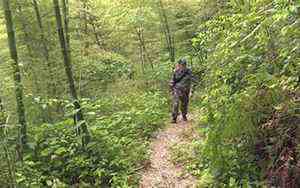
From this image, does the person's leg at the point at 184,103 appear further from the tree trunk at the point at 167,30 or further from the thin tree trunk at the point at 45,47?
the tree trunk at the point at 167,30

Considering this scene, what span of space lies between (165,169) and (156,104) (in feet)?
14.0

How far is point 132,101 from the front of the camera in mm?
12594

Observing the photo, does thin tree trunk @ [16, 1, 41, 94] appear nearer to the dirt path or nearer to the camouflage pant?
the camouflage pant

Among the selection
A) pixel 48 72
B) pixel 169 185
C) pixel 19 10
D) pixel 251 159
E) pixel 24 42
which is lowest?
pixel 169 185

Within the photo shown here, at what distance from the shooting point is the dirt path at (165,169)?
289 inches

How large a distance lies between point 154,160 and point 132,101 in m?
4.29

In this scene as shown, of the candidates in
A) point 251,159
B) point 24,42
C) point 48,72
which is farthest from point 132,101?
point 251,159

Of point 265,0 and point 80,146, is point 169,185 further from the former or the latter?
point 265,0

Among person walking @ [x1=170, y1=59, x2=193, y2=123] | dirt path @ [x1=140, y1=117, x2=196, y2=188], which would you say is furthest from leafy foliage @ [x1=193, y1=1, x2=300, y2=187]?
person walking @ [x1=170, y1=59, x2=193, y2=123]

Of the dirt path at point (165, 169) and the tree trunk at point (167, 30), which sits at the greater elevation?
the tree trunk at point (167, 30)

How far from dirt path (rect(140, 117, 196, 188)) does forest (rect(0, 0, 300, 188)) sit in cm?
3

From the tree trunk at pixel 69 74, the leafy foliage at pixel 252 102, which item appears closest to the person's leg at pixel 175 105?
the tree trunk at pixel 69 74

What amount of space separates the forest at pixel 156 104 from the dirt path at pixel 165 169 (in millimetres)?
25

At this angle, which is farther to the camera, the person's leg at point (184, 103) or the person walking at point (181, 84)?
the person's leg at point (184, 103)
